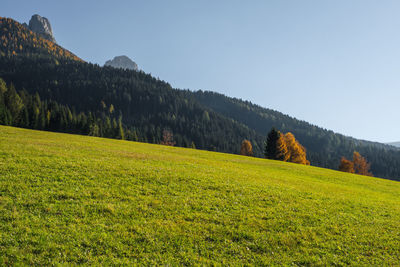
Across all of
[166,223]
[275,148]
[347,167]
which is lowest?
[166,223]

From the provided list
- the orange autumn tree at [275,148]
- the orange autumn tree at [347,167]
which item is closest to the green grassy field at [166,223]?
the orange autumn tree at [275,148]

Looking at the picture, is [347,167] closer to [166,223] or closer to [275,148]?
[275,148]

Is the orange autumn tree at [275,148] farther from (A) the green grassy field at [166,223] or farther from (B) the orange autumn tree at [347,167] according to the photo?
(A) the green grassy field at [166,223]

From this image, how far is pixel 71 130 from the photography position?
342 ft

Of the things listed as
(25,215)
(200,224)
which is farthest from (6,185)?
(200,224)

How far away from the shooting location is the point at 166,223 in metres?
10.0

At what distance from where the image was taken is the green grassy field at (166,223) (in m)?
7.80

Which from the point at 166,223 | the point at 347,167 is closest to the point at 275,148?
the point at 347,167

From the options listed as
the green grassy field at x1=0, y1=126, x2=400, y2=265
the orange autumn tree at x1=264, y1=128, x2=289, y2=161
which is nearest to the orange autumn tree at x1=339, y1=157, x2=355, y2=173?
the orange autumn tree at x1=264, y1=128, x2=289, y2=161

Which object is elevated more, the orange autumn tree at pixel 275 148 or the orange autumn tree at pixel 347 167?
the orange autumn tree at pixel 275 148

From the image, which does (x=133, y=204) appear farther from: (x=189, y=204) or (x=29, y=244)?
(x=29, y=244)

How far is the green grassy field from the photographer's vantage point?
7.80m

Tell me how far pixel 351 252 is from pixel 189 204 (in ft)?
28.9

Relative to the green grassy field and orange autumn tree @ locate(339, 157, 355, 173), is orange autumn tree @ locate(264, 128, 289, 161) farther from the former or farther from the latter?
the green grassy field
